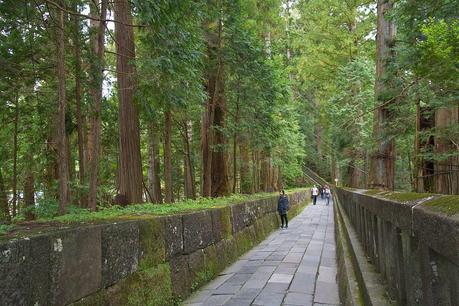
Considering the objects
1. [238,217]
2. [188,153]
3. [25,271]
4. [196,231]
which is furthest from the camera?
[188,153]

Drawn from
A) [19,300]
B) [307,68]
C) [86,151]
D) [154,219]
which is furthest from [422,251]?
[307,68]

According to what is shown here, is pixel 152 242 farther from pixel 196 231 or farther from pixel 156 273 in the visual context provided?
pixel 196 231

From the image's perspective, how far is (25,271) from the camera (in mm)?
2777

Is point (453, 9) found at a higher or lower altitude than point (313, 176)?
higher

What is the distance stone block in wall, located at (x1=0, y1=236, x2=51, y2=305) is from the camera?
261 cm

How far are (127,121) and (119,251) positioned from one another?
17.9 feet

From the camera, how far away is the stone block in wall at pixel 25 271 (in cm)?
261

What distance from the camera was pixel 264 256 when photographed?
9375 millimetres

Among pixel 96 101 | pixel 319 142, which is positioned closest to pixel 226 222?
pixel 96 101

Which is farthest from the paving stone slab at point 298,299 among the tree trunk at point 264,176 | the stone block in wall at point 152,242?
the tree trunk at point 264,176

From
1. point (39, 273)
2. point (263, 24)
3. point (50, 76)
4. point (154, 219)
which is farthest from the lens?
point (263, 24)

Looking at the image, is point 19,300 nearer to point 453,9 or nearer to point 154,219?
point 154,219

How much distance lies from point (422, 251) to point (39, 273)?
2.45 m

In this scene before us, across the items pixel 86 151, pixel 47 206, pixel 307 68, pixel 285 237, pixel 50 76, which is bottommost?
pixel 285 237
